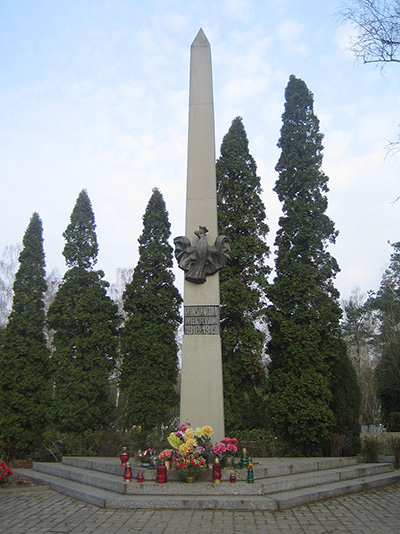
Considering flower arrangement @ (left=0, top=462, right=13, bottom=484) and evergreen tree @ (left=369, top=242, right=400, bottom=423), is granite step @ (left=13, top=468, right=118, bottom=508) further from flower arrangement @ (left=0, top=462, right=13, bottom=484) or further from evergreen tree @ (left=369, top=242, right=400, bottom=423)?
evergreen tree @ (left=369, top=242, right=400, bottom=423)

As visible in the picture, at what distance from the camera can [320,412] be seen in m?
10.7

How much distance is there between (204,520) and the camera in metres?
5.55

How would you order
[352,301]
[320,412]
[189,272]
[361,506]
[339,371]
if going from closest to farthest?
[361,506] → [189,272] → [320,412] → [339,371] → [352,301]

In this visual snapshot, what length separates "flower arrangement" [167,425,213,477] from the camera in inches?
257

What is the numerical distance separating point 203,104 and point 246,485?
297 inches

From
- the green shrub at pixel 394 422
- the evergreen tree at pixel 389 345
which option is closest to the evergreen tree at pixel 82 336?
the green shrub at pixel 394 422

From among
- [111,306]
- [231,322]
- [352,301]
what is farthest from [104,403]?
[352,301]

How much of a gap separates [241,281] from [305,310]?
7.62 ft

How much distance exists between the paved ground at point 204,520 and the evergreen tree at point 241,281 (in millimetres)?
5802

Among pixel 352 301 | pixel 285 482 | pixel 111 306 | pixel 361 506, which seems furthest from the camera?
pixel 352 301

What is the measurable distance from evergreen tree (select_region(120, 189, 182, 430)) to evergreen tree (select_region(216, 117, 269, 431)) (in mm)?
1620

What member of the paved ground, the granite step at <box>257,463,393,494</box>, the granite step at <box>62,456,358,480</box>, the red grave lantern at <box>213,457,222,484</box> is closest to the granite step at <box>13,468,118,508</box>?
the paved ground

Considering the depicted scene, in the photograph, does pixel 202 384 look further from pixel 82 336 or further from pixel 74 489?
pixel 82 336

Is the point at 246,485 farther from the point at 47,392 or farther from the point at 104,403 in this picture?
the point at 47,392
